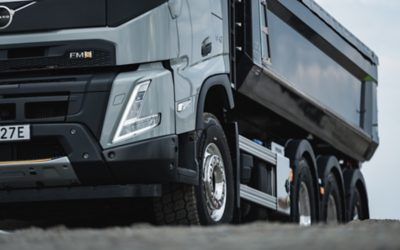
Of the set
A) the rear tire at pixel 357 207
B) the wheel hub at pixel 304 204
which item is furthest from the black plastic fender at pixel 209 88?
the rear tire at pixel 357 207

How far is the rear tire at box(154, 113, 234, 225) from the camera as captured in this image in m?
9.12

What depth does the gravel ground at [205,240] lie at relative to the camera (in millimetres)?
4852

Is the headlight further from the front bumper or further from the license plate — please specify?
the license plate

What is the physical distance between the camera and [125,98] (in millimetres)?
8578

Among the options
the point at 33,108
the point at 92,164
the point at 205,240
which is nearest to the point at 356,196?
the point at 92,164

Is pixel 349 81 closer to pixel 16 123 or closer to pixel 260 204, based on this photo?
pixel 260 204

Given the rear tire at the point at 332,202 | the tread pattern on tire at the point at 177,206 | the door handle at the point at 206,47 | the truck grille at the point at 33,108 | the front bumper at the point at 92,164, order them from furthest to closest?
the rear tire at the point at 332,202 < the door handle at the point at 206,47 < the tread pattern on tire at the point at 177,206 < the truck grille at the point at 33,108 < the front bumper at the point at 92,164

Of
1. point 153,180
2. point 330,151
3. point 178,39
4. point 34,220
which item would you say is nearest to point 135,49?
point 178,39

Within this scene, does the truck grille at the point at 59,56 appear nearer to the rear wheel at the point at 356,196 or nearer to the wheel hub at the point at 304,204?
the wheel hub at the point at 304,204

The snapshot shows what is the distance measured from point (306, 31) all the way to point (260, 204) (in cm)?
264

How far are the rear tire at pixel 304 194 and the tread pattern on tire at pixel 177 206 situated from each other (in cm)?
364

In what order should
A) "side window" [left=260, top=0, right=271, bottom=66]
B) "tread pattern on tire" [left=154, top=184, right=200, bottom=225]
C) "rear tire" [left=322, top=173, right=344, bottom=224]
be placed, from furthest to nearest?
"rear tire" [left=322, top=173, right=344, bottom=224], "side window" [left=260, top=0, right=271, bottom=66], "tread pattern on tire" [left=154, top=184, right=200, bottom=225]

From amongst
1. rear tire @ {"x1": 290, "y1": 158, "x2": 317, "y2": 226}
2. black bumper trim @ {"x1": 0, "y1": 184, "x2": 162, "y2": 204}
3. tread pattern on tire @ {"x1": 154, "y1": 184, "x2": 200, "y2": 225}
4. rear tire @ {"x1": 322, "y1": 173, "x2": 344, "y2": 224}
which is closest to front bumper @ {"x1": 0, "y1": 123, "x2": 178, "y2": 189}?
black bumper trim @ {"x1": 0, "y1": 184, "x2": 162, "y2": 204}

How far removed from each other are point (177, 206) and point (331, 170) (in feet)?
18.4
